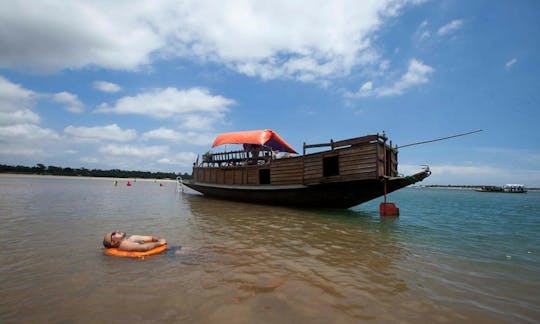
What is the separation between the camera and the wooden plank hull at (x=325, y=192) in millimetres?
13969

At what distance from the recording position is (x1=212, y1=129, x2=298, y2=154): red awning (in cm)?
1973

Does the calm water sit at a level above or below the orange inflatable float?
below

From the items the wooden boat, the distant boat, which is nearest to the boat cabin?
the wooden boat

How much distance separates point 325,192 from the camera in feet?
50.2

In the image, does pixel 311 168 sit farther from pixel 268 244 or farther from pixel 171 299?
pixel 171 299

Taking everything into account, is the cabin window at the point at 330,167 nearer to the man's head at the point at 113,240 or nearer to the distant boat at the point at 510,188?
the man's head at the point at 113,240

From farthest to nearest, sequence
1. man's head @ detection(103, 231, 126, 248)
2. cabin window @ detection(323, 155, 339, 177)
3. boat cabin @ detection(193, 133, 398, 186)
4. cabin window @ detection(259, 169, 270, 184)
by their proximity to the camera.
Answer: cabin window @ detection(259, 169, 270, 184)
cabin window @ detection(323, 155, 339, 177)
boat cabin @ detection(193, 133, 398, 186)
man's head @ detection(103, 231, 126, 248)

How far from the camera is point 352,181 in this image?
1350 cm

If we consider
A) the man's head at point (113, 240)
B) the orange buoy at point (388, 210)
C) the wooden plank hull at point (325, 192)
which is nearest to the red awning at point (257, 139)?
the wooden plank hull at point (325, 192)

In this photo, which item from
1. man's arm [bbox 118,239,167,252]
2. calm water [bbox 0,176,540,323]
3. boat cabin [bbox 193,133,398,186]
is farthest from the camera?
boat cabin [bbox 193,133,398,186]

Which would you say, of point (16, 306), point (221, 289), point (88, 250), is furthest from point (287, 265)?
point (88, 250)

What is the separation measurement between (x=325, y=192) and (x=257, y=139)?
6944 mm

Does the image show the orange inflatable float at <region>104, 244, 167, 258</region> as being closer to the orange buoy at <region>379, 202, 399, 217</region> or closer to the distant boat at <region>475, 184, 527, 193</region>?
the orange buoy at <region>379, 202, 399, 217</region>

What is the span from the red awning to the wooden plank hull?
357 cm
